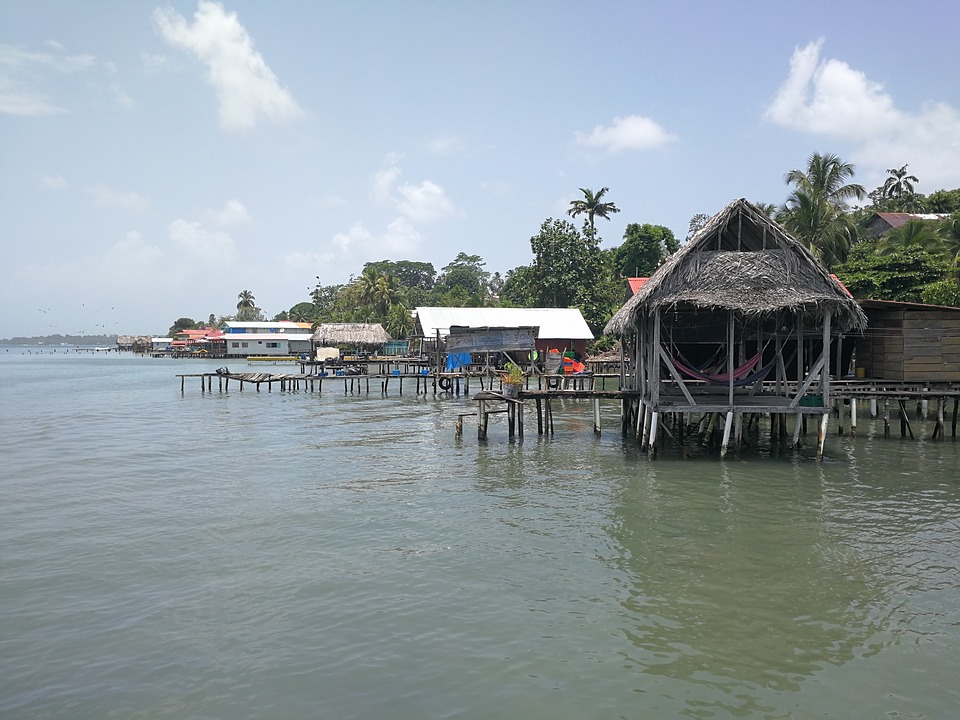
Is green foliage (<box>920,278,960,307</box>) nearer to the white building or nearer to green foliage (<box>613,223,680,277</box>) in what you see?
green foliage (<box>613,223,680,277</box>)

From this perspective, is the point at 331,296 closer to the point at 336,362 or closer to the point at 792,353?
the point at 336,362

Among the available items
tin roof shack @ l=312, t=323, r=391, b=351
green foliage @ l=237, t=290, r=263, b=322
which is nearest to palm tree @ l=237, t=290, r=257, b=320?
green foliage @ l=237, t=290, r=263, b=322

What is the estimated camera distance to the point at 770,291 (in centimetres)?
1358

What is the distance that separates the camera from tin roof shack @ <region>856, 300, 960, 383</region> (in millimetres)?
17953

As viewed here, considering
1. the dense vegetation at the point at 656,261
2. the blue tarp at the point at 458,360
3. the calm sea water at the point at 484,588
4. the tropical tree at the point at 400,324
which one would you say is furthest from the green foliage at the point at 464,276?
the calm sea water at the point at 484,588

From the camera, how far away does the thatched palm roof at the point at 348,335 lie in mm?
48406

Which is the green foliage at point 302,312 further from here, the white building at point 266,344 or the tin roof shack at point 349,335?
the tin roof shack at point 349,335

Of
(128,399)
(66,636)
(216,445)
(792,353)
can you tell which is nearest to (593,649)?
(66,636)

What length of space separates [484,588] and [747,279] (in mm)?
9003

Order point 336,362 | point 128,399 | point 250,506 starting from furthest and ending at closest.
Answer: point 336,362 → point 128,399 → point 250,506

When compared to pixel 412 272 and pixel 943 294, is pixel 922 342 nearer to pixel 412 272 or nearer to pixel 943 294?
pixel 943 294

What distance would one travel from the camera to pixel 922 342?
18.1 m

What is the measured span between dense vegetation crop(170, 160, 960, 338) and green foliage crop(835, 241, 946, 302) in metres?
0.03

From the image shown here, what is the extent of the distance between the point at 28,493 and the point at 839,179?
112 feet
